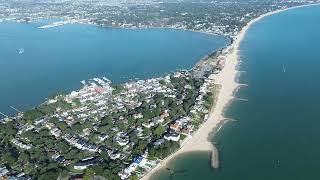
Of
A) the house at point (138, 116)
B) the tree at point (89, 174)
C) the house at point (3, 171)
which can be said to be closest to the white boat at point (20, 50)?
the house at point (138, 116)

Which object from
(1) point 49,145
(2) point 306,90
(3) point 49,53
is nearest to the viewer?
(1) point 49,145

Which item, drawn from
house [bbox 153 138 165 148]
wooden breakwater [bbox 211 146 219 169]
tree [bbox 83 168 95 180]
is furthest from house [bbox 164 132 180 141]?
tree [bbox 83 168 95 180]

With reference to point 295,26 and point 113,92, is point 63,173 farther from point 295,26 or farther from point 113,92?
point 295,26

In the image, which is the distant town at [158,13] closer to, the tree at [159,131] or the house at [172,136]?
the tree at [159,131]

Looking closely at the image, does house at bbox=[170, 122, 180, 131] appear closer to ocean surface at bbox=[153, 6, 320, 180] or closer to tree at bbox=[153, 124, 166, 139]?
tree at bbox=[153, 124, 166, 139]

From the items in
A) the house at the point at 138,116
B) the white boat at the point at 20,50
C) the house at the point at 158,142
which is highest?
the house at the point at 138,116

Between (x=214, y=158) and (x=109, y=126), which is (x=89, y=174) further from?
(x=214, y=158)

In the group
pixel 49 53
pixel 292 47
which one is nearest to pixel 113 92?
pixel 49 53
